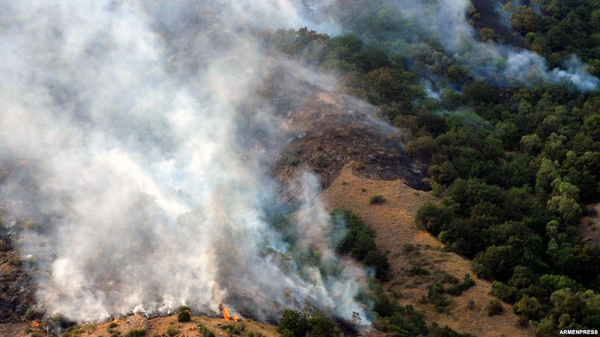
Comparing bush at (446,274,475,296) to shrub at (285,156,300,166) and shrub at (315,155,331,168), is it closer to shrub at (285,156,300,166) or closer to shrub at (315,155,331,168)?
shrub at (315,155,331,168)

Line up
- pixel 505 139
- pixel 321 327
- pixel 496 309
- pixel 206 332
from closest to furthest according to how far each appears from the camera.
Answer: pixel 206 332 < pixel 321 327 < pixel 496 309 < pixel 505 139

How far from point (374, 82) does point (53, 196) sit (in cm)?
2464

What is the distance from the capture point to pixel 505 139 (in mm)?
49500

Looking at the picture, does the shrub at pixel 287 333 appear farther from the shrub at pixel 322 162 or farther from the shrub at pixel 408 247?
the shrub at pixel 322 162

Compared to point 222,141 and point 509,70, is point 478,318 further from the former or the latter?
point 509,70

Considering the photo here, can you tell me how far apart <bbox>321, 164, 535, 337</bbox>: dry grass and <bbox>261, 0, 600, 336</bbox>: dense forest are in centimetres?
71

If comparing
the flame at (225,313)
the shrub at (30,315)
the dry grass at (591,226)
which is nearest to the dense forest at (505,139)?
the dry grass at (591,226)

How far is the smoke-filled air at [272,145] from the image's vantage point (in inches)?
1203

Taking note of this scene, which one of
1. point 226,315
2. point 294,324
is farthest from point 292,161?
point 294,324

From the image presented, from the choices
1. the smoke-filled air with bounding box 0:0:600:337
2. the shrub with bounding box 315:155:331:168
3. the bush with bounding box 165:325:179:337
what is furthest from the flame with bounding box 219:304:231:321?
the shrub with bounding box 315:155:331:168

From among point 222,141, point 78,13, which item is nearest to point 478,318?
point 222,141

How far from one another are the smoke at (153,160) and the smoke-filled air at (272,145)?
13 centimetres

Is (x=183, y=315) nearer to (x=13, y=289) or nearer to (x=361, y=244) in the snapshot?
(x=13, y=289)

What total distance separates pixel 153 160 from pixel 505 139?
Answer: 80.4 feet
